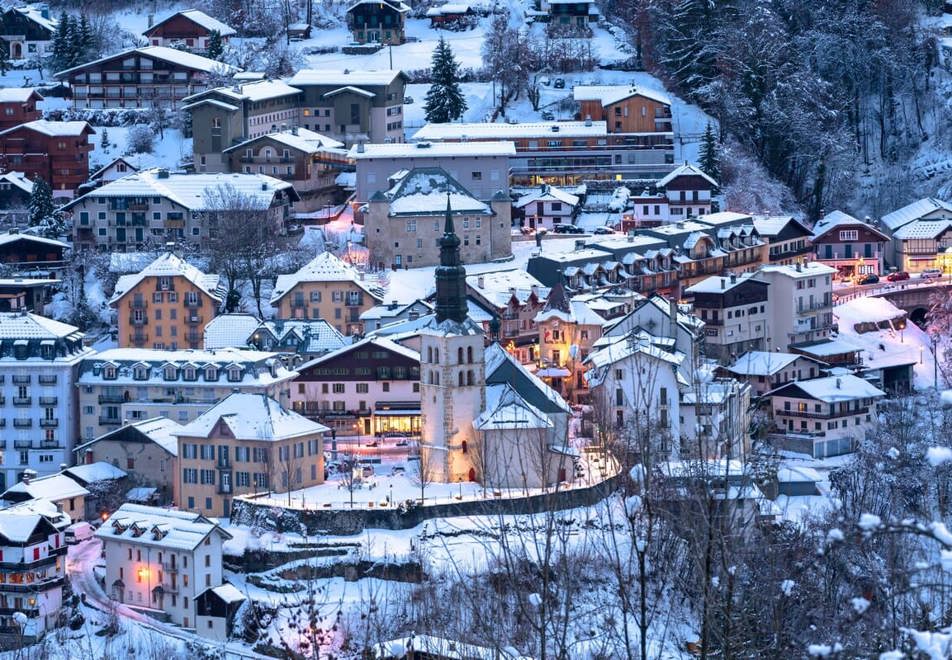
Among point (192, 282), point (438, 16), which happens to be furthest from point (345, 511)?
point (438, 16)

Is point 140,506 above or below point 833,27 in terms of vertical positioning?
below

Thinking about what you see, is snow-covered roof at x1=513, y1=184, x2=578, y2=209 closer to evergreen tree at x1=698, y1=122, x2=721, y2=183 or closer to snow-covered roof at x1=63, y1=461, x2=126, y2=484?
evergreen tree at x1=698, y1=122, x2=721, y2=183

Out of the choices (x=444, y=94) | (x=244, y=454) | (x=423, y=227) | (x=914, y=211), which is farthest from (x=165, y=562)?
(x=444, y=94)

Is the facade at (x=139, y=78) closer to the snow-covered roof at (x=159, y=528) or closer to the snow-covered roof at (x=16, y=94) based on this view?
the snow-covered roof at (x=16, y=94)

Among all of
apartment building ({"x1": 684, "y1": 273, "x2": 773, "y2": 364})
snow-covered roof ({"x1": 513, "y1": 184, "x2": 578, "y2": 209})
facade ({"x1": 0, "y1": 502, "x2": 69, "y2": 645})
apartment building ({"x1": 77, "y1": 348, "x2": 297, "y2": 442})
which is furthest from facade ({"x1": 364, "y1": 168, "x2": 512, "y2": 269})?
facade ({"x1": 0, "y1": 502, "x2": 69, "y2": 645})

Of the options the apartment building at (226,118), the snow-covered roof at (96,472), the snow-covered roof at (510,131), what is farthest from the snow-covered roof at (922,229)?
the snow-covered roof at (96,472)

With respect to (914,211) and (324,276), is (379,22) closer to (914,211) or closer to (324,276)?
(914,211)

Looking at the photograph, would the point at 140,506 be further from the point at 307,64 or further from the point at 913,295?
the point at 307,64
